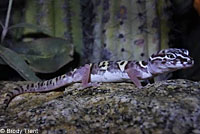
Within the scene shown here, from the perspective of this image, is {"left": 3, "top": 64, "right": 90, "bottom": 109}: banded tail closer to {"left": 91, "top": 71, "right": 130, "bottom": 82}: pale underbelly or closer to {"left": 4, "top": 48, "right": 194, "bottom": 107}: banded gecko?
{"left": 4, "top": 48, "right": 194, "bottom": 107}: banded gecko

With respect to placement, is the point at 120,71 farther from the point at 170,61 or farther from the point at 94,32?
the point at 94,32

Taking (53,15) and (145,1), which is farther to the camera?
(53,15)

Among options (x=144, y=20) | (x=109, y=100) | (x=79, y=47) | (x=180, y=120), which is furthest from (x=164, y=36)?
(x=180, y=120)

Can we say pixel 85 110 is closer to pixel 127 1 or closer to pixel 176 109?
pixel 176 109

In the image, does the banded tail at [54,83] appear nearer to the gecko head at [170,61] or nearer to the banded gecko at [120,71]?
the banded gecko at [120,71]

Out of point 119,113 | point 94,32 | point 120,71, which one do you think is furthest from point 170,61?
point 94,32

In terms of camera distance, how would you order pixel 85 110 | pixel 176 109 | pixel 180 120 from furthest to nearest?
pixel 85 110 → pixel 176 109 → pixel 180 120

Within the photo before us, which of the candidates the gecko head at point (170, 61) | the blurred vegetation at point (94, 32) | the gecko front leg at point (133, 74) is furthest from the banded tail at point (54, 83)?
the gecko head at point (170, 61)
